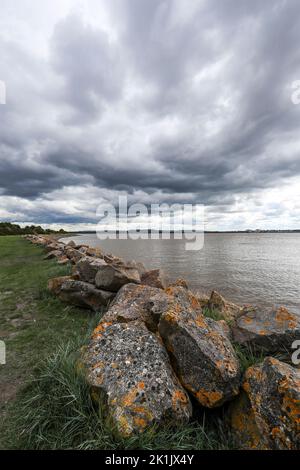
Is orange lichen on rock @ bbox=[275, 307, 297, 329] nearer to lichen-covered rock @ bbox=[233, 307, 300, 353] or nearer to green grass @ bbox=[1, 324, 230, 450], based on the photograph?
lichen-covered rock @ bbox=[233, 307, 300, 353]

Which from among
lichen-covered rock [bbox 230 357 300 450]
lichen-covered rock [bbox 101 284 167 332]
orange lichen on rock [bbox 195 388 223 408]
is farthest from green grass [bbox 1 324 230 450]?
lichen-covered rock [bbox 101 284 167 332]

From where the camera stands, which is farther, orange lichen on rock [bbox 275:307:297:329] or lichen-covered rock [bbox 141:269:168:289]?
lichen-covered rock [bbox 141:269:168:289]

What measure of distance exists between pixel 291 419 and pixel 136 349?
2193mm

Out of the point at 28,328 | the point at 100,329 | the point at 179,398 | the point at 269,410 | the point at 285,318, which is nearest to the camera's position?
the point at 269,410

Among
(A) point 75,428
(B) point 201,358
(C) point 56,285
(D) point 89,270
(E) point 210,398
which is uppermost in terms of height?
(D) point 89,270

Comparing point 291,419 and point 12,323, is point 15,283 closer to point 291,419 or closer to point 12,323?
point 12,323

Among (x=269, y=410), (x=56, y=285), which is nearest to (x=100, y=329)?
(x=269, y=410)

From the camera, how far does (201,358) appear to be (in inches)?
128

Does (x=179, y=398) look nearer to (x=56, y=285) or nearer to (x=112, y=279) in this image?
(x=112, y=279)

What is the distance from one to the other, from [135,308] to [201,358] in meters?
2.09

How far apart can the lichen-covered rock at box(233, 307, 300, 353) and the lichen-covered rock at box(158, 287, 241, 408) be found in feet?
3.35

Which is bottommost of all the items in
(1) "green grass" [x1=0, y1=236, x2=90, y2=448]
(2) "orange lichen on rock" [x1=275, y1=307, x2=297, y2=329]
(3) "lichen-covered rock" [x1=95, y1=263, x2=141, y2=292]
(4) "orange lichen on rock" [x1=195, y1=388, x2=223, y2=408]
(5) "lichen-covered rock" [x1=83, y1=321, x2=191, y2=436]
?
(1) "green grass" [x1=0, y1=236, x2=90, y2=448]

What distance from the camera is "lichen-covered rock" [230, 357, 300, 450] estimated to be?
252cm

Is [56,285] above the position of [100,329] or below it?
below
